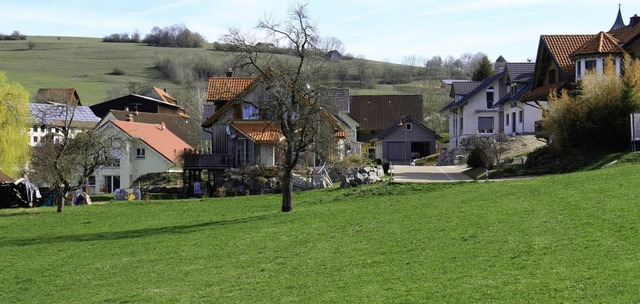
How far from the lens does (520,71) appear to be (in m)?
60.3

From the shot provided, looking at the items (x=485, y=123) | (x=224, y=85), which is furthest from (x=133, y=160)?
(x=485, y=123)

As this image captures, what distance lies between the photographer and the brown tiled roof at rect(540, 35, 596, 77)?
48406 millimetres

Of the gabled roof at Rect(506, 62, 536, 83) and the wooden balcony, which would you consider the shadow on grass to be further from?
the gabled roof at Rect(506, 62, 536, 83)

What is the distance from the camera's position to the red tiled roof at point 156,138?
6575 cm

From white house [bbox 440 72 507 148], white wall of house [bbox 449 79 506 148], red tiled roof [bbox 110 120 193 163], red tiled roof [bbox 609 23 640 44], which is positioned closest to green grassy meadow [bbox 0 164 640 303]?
red tiled roof [bbox 609 23 640 44]

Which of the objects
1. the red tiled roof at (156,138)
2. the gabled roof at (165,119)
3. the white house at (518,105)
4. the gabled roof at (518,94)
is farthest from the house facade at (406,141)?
the gabled roof at (165,119)

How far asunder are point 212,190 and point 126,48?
14074 cm

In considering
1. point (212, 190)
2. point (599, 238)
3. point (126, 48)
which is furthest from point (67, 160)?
point (126, 48)

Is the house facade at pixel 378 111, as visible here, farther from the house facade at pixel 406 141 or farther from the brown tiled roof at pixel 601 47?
the brown tiled roof at pixel 601 47

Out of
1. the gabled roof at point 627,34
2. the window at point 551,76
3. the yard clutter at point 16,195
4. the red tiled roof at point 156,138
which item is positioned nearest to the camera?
the gabled roof at point 627,34

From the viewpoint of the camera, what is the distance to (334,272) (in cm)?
1579

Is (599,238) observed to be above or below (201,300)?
above

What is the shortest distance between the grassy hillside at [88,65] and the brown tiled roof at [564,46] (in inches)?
3355

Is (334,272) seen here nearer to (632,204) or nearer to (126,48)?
(632,204)
